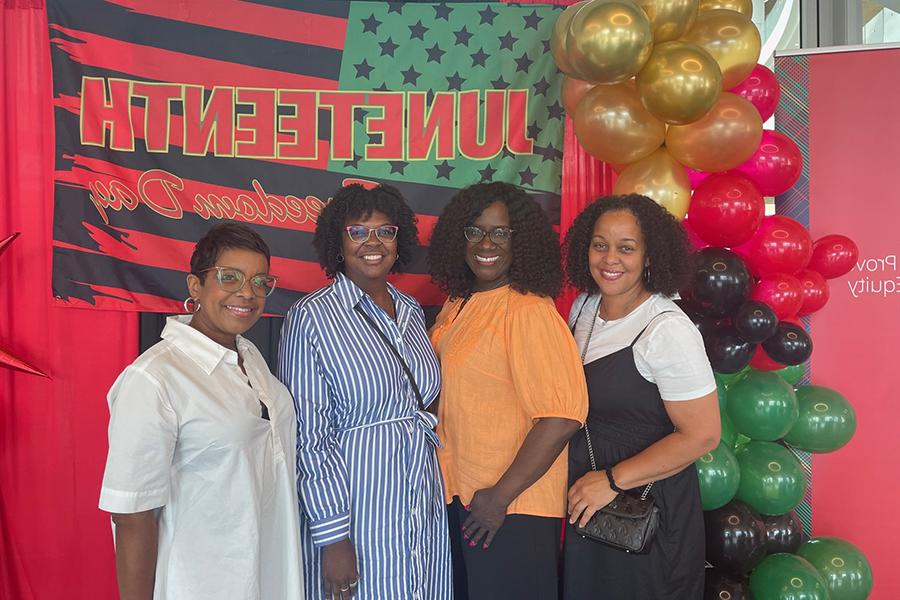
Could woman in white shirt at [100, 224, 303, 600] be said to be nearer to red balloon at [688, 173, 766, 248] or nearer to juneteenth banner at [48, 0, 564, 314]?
juneteenth banner at [48, 0, 564, 314]

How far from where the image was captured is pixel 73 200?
9.63ft

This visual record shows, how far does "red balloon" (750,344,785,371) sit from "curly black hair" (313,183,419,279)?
1.46 m

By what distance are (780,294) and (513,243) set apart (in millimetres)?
1146

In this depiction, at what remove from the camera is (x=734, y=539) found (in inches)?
98.1

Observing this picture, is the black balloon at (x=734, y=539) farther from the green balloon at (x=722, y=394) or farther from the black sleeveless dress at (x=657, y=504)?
the black sleeveless dress at (x=657, y=504)

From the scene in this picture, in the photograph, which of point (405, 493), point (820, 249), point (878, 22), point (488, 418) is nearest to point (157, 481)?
point (405, 493)

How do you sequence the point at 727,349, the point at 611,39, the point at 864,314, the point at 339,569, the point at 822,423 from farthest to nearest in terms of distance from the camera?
the point at 864,314
the point at 822,423
the point at 727,349
the point at 611,39
the point at 339,569

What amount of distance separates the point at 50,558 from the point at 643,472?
2.65 metres

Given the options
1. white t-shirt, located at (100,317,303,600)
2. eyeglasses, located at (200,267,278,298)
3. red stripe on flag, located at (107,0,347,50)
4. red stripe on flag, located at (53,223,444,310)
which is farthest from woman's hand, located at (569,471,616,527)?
red stripe on flag, located at (107,0,347,50)

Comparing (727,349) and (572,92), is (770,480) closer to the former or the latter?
(727,349)

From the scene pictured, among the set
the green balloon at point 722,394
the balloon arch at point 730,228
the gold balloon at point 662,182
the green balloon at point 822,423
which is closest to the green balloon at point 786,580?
the balloon arch at point 730,228

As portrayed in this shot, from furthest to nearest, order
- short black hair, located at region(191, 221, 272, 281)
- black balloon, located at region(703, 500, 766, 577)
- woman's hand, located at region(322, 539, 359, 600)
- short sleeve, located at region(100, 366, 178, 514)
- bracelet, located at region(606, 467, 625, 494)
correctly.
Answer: black balloon, located at region(703, 500, 766, 577), bracelet, located at region(606, 467, 625, 494), woman's hand, located at region(322, 539, 359, 600), short black hair, located at region(191, 221, 272, 281), short sleeve, located at region(100, 366, 178, 514)

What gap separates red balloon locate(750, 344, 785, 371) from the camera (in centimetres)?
265

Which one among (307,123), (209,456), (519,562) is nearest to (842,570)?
(519,562)
